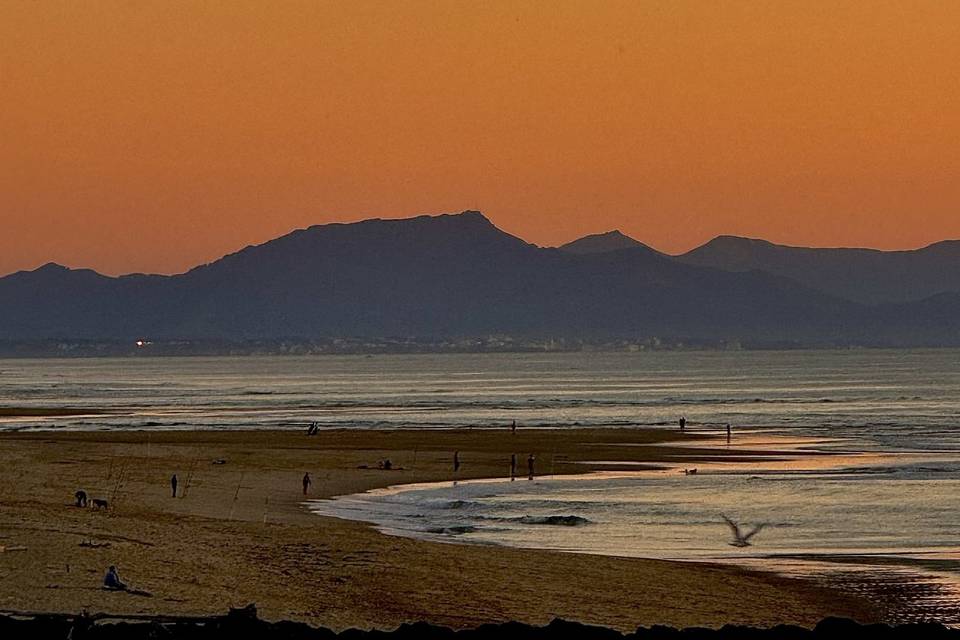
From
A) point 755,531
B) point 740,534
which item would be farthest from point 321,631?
point 755,531

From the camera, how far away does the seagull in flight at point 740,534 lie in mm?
36406

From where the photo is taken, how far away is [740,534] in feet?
125

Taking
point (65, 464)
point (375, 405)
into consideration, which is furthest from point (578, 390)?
point (65, 464)

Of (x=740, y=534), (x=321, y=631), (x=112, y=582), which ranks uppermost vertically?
(x=321, y=631)

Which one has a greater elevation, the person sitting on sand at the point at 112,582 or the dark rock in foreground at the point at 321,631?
the dark rock in foreground at the point at 321,631

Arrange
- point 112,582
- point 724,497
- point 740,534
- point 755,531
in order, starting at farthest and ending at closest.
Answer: point 724,497 → point 755,531 → point 740,534 → point 112,582

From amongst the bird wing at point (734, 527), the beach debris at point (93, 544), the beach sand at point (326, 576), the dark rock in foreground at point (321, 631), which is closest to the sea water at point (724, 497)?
the bird wing at point (734, 527)

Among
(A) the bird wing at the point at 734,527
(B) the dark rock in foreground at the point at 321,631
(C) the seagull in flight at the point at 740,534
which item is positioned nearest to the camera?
(B) the dark rock in foreground at the point at 321,631

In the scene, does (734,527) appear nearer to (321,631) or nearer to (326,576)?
(326,576)

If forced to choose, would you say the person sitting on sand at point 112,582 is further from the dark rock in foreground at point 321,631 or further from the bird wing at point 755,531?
the bird wing at point 755,531

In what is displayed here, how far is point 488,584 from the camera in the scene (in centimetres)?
2781

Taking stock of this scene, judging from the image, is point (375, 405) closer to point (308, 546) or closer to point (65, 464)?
point (65, 464)

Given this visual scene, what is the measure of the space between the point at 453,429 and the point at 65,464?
1244 inches

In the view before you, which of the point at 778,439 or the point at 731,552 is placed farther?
the point at 778,439
